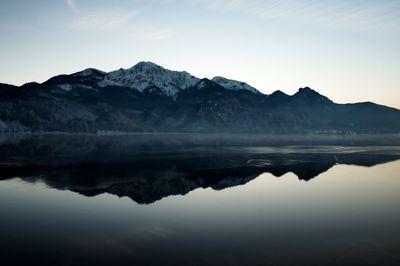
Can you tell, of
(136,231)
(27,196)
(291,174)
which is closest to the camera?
(136,231)

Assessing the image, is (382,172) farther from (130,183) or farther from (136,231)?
(136,231)

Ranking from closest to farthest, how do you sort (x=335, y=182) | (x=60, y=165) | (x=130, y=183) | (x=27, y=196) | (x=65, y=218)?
(x=65, y=218) < (x=27, y=196) < (x=130, y=183) < (x=335, y=182) < (x=60, y=165)

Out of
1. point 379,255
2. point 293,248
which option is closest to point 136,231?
point 293,248

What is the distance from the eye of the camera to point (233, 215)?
103 feet

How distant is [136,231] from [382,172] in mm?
50012

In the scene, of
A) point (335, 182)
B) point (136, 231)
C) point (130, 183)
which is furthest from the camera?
point (335, 182)

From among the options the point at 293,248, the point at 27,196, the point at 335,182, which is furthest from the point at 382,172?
the point at 27,196

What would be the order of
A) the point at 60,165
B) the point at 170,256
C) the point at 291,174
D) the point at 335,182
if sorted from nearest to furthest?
the point at 170,256 < the point at 335,182 < the point at 291,174 < the point at 60,165

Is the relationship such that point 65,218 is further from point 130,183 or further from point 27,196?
point 130,183

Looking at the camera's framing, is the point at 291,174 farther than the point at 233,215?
Yes

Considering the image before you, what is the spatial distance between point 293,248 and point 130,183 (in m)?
29.2

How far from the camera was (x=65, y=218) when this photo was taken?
2958 cm

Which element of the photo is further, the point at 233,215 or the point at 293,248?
the point at 233,215

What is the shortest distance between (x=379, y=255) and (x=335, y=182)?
30.4 metres
